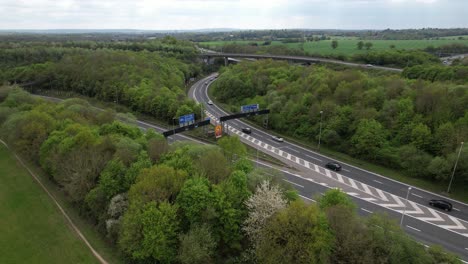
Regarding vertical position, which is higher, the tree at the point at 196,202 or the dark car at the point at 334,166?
the tree at the point at 196,202

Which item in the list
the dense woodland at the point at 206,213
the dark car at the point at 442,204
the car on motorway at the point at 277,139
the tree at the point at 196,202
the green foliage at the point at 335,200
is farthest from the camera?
the car on motorway at the point at 277,139

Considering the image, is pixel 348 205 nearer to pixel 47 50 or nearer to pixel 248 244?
pixel 248 244

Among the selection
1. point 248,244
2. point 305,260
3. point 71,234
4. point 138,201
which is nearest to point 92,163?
point 71,234

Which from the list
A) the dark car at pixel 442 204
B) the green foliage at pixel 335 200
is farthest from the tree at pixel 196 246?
the dark car at pixel 442 204

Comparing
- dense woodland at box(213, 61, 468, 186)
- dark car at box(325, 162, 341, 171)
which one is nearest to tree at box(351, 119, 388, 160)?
dense woodland at box(213, 61, 468, 186)

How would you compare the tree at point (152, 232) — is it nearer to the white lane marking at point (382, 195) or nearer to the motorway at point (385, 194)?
the motorway at point (385, 194)

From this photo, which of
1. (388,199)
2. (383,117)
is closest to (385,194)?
(388,199)
